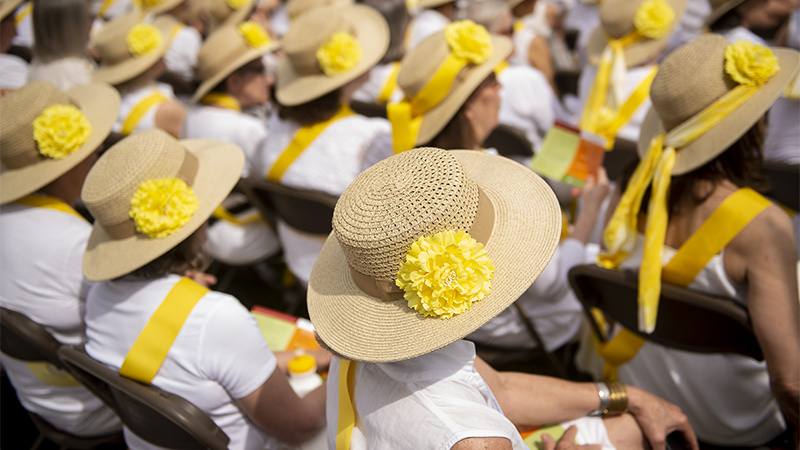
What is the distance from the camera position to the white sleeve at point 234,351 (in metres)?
1.52

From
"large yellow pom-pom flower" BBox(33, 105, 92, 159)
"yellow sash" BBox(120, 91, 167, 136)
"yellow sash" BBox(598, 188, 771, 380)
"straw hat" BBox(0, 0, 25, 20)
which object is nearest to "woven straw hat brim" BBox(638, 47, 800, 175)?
"yellow sash" BBox(598, 188, 771, 380)

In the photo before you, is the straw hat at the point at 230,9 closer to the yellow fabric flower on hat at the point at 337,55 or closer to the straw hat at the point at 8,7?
the straw hat at the point at 8,7

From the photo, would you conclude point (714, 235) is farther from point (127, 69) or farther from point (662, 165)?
point (127, 69)

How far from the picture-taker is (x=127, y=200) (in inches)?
63.2

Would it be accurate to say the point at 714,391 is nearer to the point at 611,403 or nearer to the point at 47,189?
the point at 611,403

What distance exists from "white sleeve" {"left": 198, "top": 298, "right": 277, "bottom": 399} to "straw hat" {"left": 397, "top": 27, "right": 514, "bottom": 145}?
4.34 feet

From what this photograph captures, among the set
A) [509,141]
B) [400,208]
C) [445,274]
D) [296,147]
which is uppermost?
[400,208]

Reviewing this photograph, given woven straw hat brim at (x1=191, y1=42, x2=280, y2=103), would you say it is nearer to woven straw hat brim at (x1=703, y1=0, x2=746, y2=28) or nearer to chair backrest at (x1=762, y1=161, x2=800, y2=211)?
chair backrest at (x1=762, y1=161, x2=800, y2=211)

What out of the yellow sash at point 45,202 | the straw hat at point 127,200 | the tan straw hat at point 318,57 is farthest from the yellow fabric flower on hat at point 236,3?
the straw hat at point 127,200

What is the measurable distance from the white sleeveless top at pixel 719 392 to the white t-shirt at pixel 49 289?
222 cm

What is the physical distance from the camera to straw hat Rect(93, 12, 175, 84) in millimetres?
3867

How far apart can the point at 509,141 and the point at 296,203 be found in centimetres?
155

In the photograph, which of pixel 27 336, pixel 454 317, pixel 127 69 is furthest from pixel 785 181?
pixel 127 69

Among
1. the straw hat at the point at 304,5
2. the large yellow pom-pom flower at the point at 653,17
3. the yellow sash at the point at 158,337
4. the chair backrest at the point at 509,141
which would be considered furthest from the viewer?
the straw hat at the point at 304,5
